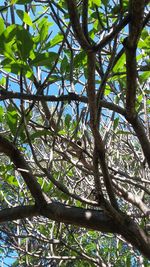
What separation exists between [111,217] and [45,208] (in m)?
0.25

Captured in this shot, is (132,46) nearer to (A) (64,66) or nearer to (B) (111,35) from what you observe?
(B) (111,35)

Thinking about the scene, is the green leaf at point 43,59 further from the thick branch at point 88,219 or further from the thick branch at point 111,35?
the thick branch at point 88,219

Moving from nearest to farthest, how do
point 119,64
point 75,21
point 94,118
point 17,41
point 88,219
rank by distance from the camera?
1. point 75,21
2. point 17,41
3. point 94,118
4. point 119,64
5. point 88,219

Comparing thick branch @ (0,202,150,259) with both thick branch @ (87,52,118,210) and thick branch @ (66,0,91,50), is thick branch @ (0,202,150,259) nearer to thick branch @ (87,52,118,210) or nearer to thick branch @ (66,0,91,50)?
thick branch @ (87,52,118,210)

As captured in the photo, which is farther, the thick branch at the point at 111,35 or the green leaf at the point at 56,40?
the green leaf at the point at 56,40

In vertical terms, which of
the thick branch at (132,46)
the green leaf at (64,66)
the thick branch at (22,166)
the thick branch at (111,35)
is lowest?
the thick branch at (22,166)

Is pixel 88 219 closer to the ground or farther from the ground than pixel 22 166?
closer to the ground

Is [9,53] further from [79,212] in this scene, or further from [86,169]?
[86,169]

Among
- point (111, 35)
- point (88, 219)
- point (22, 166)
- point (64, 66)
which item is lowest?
point (88, 219)

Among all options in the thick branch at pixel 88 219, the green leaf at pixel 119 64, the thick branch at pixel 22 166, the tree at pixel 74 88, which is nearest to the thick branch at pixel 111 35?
the tree at pixel 74 88

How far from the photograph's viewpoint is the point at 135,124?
1587 millimetres

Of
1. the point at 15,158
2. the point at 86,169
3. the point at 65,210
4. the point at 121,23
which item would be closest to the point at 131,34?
the point at 121,23

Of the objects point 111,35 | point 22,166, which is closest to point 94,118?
point 111,35

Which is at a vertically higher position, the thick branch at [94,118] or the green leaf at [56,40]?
the green leaf at [56,40]
